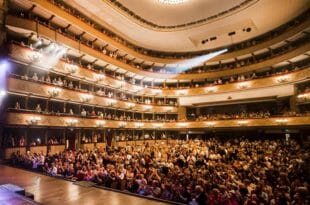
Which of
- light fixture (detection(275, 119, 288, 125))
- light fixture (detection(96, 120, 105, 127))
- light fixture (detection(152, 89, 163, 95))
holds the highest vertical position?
light fixture (detection(152, 89, 163, 95))

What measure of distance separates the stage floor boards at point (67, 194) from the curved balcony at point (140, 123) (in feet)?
25.9

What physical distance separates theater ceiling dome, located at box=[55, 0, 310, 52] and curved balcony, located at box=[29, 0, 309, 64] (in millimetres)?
1210

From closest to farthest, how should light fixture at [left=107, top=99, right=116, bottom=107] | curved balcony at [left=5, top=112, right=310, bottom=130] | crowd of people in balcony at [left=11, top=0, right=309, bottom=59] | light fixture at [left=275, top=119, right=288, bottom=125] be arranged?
curved balcony at [left=5, top=112, right=310, bottom=130]
crowd of people in balcony at [left=11, top=0, right=309, bottom=59]
light fixture at [left=275, top=119, right=288, bottom=125]
light fixture at [left=107, top=99, right=116, bottom=107]

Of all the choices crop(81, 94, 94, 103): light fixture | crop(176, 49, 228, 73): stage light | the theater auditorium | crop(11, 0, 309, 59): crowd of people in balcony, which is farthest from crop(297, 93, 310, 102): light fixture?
crop(81, 94, 94, 103): light fixture

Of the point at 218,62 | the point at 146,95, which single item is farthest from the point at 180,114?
the point at 218,62

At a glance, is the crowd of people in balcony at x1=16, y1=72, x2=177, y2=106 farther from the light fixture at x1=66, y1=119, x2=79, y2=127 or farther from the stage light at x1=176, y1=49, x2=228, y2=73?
the stage light at x1=176, y1=49, x2=228, y2=73

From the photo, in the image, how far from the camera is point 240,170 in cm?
1102

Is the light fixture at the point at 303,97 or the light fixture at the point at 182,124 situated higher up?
the light fixture at the point at 303,97

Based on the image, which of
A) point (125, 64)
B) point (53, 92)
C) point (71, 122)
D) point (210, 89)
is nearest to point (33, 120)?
point (53, 92)

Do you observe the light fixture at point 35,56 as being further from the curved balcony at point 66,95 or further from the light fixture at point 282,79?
the light fixture at point 282,79

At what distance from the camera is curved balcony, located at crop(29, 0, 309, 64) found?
17447mm

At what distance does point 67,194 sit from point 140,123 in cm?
2048

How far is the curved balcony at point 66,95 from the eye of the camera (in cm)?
1499

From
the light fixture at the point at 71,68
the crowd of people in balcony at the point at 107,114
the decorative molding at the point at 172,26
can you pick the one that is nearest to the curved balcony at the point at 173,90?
the light fixture at the point at 71,68
